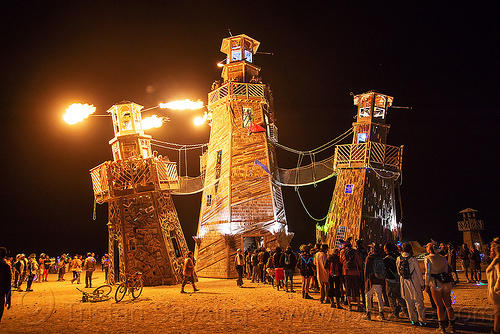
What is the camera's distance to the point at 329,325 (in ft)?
26.9

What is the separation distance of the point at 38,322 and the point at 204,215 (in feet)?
56.9

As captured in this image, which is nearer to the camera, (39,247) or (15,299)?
(15,299)

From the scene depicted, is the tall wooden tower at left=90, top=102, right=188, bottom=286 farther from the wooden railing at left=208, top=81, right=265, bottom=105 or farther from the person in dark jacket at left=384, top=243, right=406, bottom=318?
the person in dark jacket at left=384, top=243, right=406, bottom=318

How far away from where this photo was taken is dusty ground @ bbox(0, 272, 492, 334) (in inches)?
318

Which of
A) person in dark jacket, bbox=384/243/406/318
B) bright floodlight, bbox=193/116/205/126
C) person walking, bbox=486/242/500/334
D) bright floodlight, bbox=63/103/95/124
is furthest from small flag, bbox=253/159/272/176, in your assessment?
person walking, bbox=486/242/500/334

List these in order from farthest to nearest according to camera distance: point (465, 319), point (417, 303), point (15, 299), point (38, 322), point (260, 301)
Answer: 1. point (15, 299)
2. point (260, 301)
3. point (38, 322)
4. point (465, 319)
5. point (417, 303)

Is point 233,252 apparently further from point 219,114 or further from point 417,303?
point 417,303

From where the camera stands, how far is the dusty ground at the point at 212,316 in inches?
318

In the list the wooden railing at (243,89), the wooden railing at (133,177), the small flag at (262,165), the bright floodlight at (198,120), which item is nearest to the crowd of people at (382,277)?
the wooden railing at (133,177)

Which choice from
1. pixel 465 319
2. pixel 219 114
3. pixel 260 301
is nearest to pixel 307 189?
pixel 219 114

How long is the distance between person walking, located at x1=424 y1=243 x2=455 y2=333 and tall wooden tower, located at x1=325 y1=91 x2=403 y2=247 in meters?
14.1

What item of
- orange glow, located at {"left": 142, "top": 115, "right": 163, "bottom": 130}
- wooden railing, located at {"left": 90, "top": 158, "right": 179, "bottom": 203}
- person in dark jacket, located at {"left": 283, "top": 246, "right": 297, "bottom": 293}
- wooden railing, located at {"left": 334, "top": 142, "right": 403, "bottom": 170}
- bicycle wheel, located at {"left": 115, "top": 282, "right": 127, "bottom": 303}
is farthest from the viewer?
wooden railing, located at {"left": 334, "top": 142, "right": 403, "bottom": 170}

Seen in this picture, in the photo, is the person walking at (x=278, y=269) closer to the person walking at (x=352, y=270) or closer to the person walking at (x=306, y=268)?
the person walking at (x=306, y=268)

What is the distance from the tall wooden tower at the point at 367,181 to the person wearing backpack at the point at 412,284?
13556 millimetres
